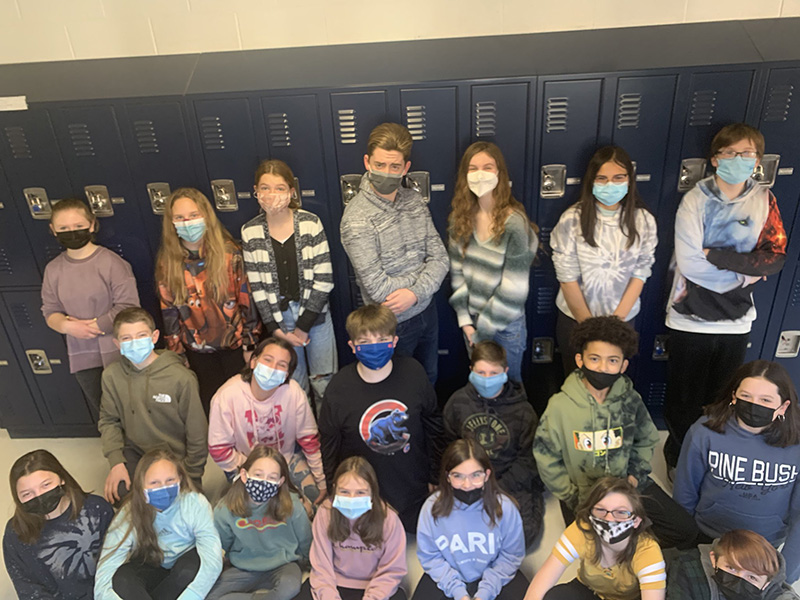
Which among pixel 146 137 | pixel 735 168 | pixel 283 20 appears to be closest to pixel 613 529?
Result: pixel 735 168

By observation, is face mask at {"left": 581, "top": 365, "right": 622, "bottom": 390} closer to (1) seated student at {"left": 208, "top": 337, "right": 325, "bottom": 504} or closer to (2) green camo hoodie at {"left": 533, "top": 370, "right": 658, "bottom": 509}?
(2) green camo hoodie at {"left": 533, "top": 370, "right": 658, "bottom": 509}

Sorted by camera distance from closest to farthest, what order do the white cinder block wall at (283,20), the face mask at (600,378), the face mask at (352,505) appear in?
the face mask at (352,505) → the face mask at (600,378) → the white cinder block wall at (283,20)

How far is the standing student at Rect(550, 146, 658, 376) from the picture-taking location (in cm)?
287

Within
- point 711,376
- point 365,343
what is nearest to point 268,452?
point 365,343

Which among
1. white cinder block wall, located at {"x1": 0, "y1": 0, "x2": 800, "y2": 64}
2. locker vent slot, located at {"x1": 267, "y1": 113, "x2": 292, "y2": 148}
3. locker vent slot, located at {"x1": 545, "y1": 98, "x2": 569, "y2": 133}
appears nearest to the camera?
locker vent slot, located at {"x1": 545, "y1": 98, "x2": 569, "y2": 133}

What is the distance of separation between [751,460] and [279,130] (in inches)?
101

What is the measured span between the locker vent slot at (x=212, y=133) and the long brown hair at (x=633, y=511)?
2385mm

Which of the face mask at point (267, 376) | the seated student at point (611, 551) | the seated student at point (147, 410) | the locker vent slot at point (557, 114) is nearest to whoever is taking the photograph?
the seated student at point (611, 551)

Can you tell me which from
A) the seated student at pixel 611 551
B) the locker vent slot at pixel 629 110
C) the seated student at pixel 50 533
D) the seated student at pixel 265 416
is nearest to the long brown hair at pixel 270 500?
the seated student at pixel 265 416

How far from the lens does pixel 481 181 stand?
2.84 meters

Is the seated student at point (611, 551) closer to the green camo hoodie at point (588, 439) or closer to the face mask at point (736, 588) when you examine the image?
the face mask at point (736, 588)

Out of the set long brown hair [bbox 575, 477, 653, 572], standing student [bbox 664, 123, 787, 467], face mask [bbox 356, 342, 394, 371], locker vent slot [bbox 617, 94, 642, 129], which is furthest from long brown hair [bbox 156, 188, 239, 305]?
standing student [bbox 664, 123, 787, 467]

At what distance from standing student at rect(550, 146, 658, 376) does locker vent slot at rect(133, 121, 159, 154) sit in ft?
6.81

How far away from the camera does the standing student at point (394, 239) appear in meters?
2.83
